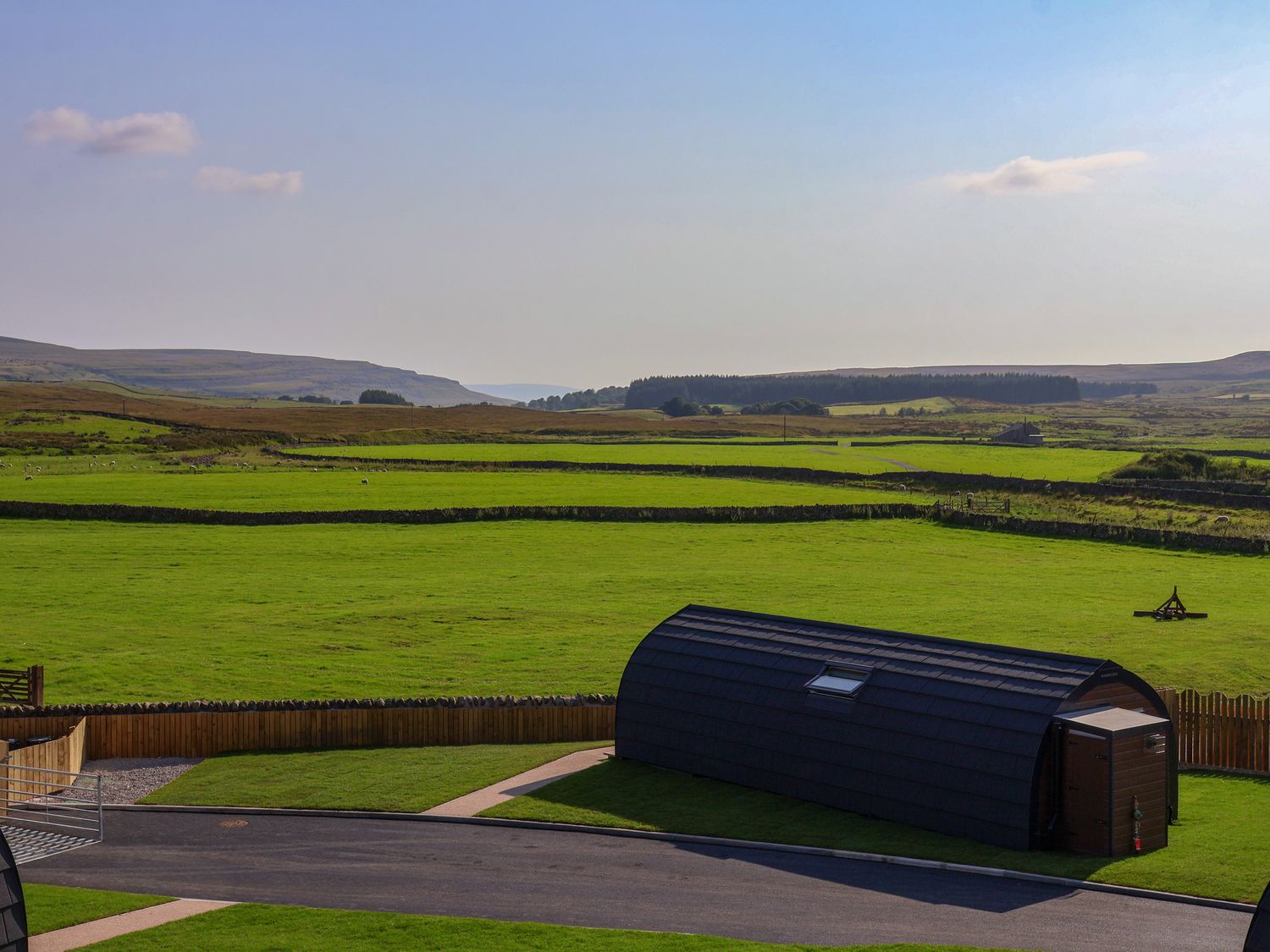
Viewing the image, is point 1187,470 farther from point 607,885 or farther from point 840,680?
point 607,885

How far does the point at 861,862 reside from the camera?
23.9 meters

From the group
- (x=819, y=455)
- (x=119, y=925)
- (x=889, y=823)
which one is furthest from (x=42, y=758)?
(x=819, y=455)

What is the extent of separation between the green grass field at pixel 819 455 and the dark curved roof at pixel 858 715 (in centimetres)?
8675

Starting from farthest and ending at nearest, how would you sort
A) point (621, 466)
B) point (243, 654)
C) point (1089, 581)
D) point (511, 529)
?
point (621, 466), point (511, 529), point (1089, 581), point (243, 654)

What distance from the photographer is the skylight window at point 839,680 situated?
2772cm

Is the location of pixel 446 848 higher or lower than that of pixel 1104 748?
lower

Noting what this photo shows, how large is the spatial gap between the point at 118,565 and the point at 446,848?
43883 millimetres

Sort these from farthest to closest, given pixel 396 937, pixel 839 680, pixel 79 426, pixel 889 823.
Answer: pixel 79 426
pixel 839 680
pixel 889 823
pixel 396 937

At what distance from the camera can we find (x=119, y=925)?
20828mm

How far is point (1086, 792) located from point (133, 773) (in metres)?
23.8

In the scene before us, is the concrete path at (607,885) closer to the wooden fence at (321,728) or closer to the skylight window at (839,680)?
the skylight window at (839,680)

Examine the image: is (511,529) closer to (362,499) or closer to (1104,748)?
(362,499)

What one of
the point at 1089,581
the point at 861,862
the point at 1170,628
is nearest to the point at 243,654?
the point at 861,862

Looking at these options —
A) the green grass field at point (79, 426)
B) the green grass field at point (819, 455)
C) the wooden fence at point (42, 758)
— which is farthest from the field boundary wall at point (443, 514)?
the green grass field at point (79, 426)
